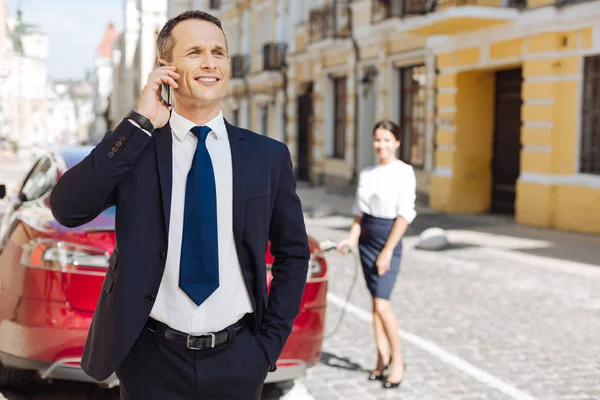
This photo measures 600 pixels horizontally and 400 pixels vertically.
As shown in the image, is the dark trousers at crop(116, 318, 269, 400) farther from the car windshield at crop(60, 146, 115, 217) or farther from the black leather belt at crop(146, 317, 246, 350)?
the car windshield at crop(60, 146, 115, 217)

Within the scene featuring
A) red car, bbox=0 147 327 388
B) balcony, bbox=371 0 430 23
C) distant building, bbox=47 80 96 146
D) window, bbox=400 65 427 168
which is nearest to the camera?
red car, bbox=0 147 327 388

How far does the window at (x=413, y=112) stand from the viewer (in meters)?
20.2

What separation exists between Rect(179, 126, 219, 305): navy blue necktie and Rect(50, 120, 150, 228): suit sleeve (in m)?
0.20

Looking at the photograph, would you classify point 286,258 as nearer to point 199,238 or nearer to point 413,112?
point 199,238

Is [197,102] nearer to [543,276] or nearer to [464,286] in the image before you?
[464,286]

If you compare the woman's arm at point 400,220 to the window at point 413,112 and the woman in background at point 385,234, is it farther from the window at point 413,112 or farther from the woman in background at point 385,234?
the window at point 413,112

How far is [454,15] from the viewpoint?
16.2m

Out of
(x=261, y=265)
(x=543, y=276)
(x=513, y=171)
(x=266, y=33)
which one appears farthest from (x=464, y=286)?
(x=266, y=33)

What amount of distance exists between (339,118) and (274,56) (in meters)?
6.40

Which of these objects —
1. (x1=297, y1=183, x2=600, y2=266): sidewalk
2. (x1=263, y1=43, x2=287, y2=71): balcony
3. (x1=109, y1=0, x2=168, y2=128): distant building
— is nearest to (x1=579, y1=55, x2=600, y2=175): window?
(x1=297, y1=183, x2=600, y2=266): sidewalk

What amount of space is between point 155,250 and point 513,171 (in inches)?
638

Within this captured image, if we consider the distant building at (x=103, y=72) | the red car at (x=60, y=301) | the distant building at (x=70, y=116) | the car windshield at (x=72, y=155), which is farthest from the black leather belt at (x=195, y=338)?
the distant building at (x=70, y=116)

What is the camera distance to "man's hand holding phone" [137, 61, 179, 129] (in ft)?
8.27

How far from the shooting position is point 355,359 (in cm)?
621
